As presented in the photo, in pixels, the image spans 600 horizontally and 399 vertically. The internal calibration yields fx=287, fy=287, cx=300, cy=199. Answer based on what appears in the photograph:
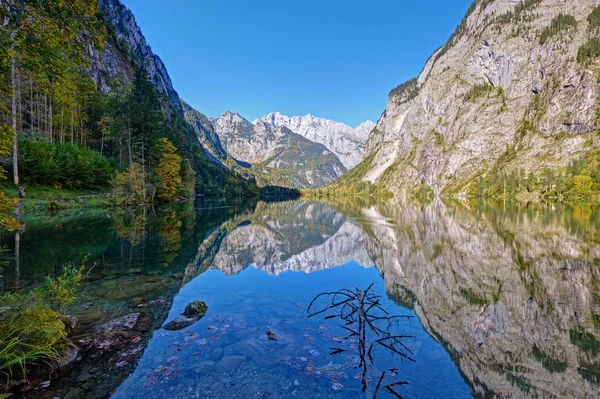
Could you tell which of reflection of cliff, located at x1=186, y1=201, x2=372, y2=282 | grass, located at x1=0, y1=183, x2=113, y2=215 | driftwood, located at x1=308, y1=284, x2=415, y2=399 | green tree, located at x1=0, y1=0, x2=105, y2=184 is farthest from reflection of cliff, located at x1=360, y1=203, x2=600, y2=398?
grass, located at x1=0, y1=183, x2=113, y2=215

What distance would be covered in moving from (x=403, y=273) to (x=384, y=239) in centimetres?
1169

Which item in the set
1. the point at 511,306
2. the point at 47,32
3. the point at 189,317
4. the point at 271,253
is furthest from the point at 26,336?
the point at 271,253

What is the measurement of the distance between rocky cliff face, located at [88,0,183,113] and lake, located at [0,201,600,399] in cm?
4971

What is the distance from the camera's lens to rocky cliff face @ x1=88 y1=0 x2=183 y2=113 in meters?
83.8

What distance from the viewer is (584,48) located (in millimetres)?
154875

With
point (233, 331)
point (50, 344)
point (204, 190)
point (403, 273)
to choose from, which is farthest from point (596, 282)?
point (204, 190)

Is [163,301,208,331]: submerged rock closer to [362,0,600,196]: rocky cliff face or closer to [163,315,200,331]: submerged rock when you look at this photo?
[163,315,200,331]: submerged rock

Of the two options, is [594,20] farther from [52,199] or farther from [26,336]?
[52,199]

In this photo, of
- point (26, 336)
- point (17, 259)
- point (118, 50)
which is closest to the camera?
point (26, 336)

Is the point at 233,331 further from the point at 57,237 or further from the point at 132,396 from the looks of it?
the point at 57,237

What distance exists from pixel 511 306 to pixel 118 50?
433 feet

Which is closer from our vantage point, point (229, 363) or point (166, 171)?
point (229, 363)

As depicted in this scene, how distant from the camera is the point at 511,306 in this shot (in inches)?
470

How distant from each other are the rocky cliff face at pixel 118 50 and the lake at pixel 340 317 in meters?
49.7
